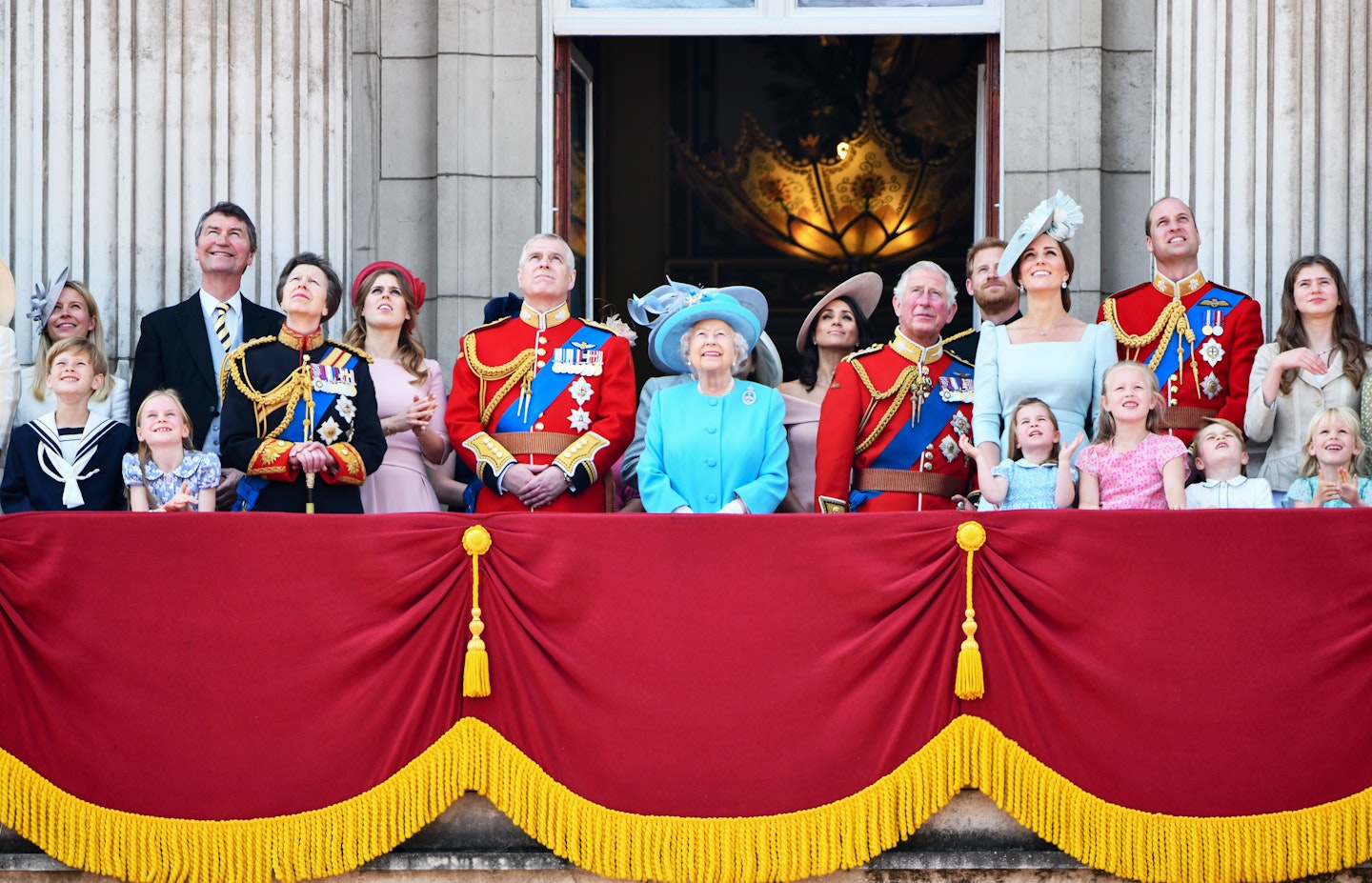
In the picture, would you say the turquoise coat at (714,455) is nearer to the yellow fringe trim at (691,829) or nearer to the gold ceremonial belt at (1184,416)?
the yellow fringe trim at (691,829)

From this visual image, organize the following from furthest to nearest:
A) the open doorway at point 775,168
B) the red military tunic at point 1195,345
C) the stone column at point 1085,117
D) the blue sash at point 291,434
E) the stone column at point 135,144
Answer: the open doorway at point 775,168 → the stone column at point 1085,117 → the stone column at point 135,144 → the red military tunic at point 1195,345 → the blue sash at point 291,434

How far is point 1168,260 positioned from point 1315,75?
5.50ft

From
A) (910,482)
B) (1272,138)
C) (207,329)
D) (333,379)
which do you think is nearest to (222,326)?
(207,329)

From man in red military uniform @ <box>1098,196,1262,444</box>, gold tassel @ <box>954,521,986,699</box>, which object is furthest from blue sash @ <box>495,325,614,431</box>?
man in red military uniform @ <box>1098,196,1262,444</box>

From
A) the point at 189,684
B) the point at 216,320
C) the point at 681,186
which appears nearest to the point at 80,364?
the point at 216,320

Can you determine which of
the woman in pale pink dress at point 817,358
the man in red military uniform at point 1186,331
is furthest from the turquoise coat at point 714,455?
the man in red military uniform at point 1186,331

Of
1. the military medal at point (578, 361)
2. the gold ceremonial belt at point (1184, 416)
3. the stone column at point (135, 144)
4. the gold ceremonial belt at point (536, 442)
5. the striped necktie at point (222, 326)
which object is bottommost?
the gold ceremonial belt at point (536, 442)

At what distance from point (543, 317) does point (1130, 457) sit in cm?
228

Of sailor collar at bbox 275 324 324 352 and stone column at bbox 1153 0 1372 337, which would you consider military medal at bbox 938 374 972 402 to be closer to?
stone column at bbox 1153 0 1372 337

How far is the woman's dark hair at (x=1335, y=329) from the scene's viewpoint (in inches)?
277

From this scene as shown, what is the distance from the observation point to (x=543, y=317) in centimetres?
729

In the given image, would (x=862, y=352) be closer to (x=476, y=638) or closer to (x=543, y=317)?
(x=543, y=317)

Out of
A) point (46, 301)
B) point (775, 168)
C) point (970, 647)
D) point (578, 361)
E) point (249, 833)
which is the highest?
point (775, 168)

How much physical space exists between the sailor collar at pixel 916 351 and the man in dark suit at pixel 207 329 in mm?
2361
